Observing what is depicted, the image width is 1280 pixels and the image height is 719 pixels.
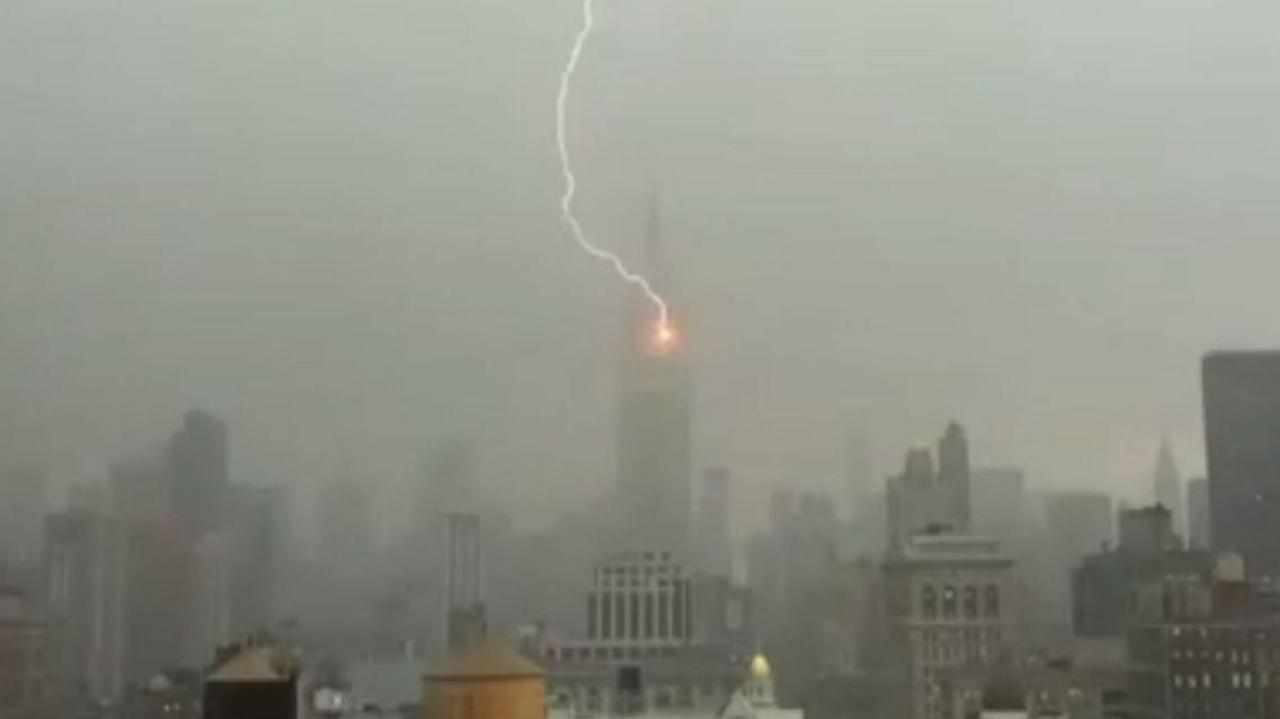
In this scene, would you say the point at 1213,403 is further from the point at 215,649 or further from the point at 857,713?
the point at 215,649

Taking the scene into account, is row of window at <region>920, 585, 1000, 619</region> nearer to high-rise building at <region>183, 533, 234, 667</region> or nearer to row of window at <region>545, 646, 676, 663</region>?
row of window at <region>545, 646, 676, 663</region>

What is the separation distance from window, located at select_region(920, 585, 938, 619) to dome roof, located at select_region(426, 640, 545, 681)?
371cm

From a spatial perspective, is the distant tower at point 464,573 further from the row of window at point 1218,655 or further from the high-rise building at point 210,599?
the row of window at point 1218,655

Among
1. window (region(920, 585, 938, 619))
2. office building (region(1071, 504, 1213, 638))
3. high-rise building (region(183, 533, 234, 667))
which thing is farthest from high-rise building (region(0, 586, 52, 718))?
office building (region(1071, 504, 1213, 638))

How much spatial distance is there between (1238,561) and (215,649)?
8.00 m

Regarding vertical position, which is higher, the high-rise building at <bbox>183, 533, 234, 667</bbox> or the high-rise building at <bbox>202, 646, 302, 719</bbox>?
the high-rise building at <bbox>183, 533, 234, 667</bbox>

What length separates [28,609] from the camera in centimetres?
1049

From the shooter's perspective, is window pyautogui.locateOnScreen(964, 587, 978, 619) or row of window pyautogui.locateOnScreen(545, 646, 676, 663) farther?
window pyautogui.locateOnScreen(964, 587, 978, 619)

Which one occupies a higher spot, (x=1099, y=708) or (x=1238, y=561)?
(x=1238, y=561)

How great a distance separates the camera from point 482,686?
10867 mm

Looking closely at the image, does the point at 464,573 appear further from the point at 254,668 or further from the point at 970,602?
the point at 970,602

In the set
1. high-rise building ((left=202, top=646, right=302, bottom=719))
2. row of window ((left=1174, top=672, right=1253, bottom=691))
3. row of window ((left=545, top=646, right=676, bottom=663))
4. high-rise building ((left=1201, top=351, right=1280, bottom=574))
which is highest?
high-rise building ((left=1201, top=351, right=1280, bottom=574))

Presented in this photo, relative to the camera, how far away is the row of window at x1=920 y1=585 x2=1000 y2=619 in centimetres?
1332

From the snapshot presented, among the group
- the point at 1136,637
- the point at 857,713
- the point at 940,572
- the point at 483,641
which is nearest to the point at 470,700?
the point at 483,641
